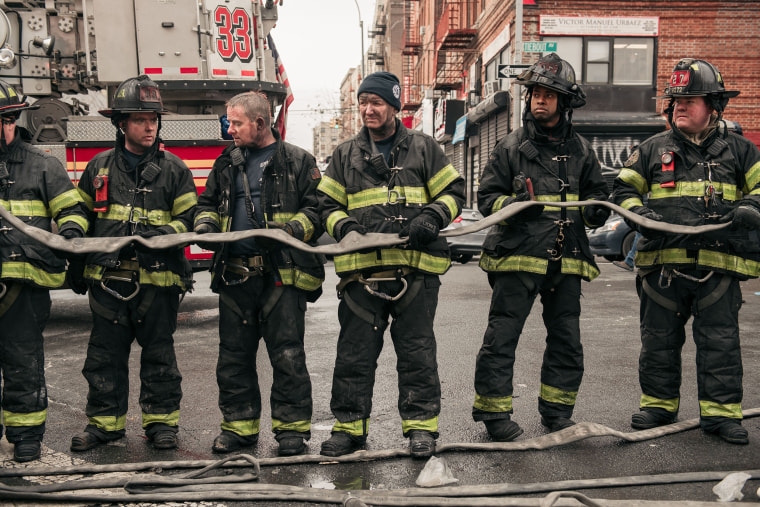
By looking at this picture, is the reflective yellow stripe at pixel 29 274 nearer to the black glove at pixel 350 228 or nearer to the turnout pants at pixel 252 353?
the turnout pants at pixel 252 353

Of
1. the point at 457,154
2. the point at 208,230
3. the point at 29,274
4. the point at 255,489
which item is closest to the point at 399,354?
the point at 255,489

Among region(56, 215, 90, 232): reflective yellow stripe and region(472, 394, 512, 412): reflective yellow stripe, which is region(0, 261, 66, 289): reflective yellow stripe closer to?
region(56, 215, 90, 232): reflective yellow stripe

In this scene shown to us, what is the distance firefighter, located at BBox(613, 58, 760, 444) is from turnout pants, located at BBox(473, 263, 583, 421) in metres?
0.50

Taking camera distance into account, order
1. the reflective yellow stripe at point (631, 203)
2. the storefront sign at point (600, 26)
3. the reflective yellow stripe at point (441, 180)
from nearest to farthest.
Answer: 1. the reflective yellow stripe at point (441, 180)
2. the reflective yellow stripe at point (631, 203)
3. the storefront sign at point (600, 26)

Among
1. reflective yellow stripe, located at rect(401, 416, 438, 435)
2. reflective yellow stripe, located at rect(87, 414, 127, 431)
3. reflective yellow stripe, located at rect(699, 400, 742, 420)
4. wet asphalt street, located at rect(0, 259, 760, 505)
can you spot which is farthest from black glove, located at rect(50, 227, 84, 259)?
reflective yellow stripe, located at rect(699, 400, 742, 420)

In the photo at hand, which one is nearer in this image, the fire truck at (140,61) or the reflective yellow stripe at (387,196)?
the reflective yellow stripe at (387,196)

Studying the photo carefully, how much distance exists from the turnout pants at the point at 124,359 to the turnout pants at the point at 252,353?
1.23ft

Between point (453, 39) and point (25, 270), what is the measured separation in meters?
26.6

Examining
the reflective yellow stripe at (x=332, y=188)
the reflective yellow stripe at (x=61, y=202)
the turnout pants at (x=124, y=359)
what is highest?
the reflective yellow stripe at (x=332, y=188)

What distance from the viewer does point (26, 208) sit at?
4.37 metres

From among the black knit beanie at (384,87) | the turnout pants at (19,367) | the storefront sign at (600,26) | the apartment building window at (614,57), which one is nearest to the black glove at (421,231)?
the black knit beanie at (384,87)

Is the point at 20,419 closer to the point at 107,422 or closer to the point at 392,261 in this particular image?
the point at 107,422

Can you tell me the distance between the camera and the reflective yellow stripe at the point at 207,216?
452 centimetres

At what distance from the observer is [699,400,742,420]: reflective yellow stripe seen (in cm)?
442
